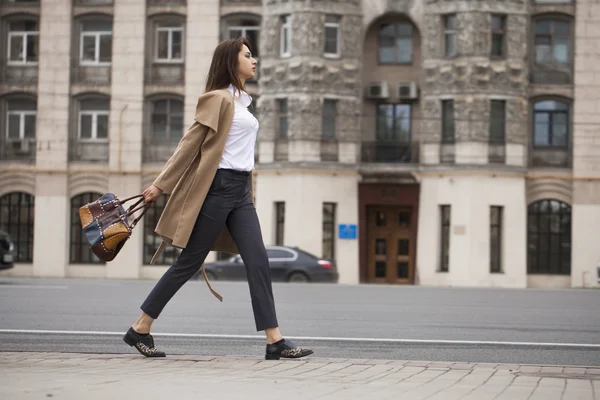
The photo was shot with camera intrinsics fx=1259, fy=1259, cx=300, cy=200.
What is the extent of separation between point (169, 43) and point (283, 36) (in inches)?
201

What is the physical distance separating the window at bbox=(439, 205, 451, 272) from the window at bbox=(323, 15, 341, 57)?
7.20m

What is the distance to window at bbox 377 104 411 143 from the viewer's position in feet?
163

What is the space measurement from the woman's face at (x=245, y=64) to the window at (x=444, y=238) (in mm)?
37900

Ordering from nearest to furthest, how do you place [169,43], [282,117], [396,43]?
1. [282,117]
2. [396,43]
3. [169,43]

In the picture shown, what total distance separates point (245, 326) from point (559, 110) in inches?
1463

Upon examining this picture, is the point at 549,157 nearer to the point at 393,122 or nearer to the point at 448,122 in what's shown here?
the point at 448,122

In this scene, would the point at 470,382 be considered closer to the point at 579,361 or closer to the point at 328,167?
the point at 579,361

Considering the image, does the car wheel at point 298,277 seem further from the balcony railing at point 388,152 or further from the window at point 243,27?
the window at point 243,27

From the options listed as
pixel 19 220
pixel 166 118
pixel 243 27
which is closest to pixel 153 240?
pixel 166 118

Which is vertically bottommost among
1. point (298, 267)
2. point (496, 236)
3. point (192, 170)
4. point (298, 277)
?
point (298, 277)

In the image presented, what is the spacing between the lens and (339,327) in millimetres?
13367

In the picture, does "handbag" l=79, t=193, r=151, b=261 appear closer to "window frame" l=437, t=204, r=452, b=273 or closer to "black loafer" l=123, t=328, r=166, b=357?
"black loafer" l=123, t=328, r=166, b=357

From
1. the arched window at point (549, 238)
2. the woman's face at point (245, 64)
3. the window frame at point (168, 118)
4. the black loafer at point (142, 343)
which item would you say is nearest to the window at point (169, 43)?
the window frame at point (168, 118)

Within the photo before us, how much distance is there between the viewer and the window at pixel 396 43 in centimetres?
4947
